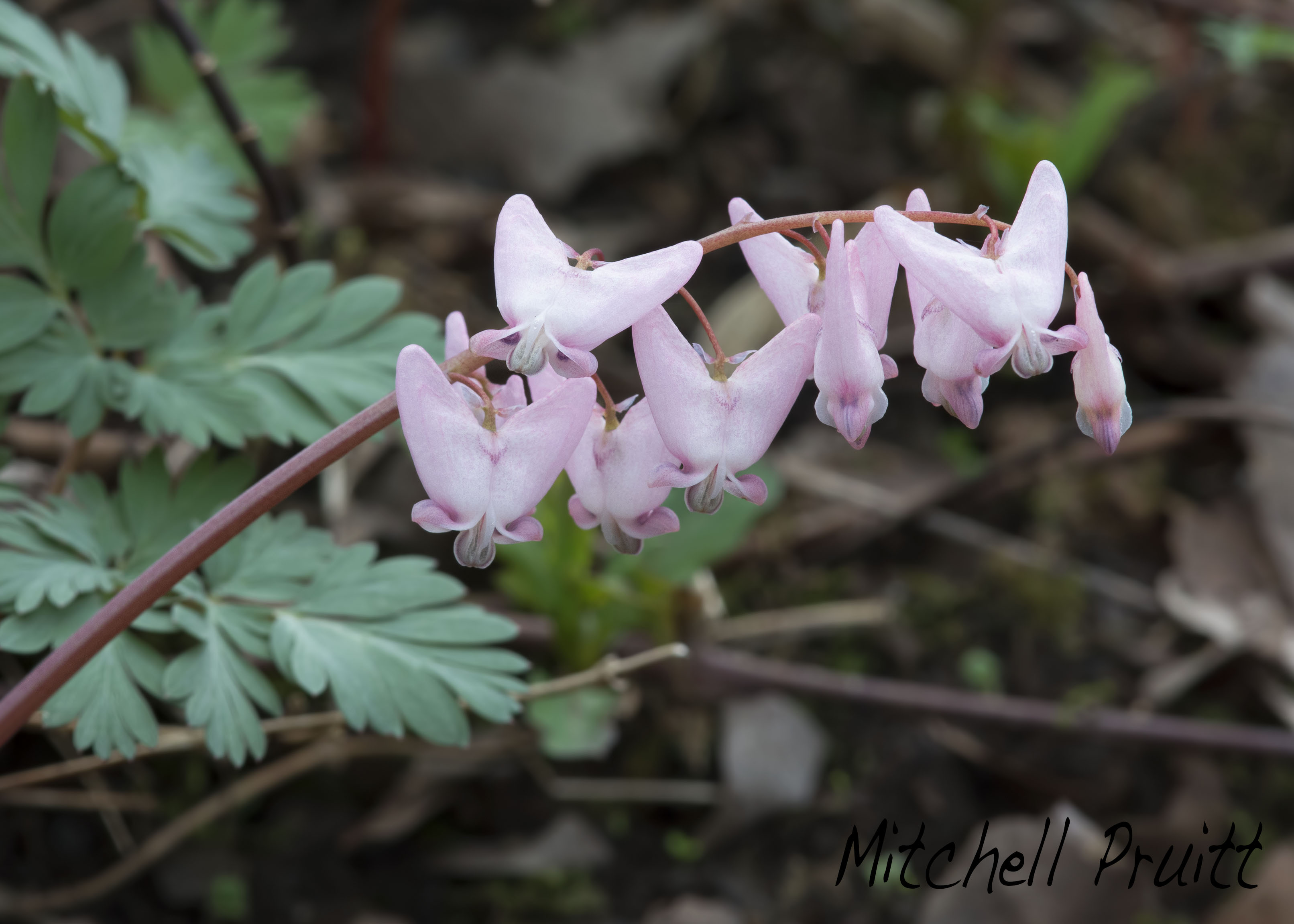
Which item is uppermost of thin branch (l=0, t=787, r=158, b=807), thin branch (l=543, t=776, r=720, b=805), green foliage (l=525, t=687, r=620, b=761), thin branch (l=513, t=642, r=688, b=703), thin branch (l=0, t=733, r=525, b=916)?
thin branch (l=513, t=642, r=688, b=703)

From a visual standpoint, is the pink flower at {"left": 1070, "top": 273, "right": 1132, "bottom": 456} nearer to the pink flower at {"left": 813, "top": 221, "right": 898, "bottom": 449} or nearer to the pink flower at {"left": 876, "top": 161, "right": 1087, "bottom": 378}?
the pink flower at {"left": 876, "top": 161, "right": 1087, "bottom": 378}

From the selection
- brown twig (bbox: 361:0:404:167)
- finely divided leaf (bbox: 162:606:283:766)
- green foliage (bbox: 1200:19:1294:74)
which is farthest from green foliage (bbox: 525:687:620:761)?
green foliage (bbox: 1200:19:1294:74)

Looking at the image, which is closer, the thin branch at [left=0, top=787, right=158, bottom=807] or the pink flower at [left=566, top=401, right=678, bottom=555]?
the pink flower at [left=566, top=401, right=678, bottom=555]

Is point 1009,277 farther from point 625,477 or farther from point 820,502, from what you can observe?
point 820,502

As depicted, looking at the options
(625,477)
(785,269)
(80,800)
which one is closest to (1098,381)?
(785,269)

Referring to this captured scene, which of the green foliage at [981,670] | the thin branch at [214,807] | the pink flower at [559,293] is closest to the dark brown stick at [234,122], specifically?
the thin branch at [214,807]

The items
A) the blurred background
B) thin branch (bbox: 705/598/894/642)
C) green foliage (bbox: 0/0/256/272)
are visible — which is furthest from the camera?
thin branch (bbox: 705/598/894/642)

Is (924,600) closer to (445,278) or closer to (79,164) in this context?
(445,278)

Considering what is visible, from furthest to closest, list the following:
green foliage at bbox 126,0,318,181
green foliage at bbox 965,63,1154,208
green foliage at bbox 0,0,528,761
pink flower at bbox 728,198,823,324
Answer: green foliage at bbox 965,63,1154,208 < green foliage at bbox 126,0,318,181 < green foliage at bbox 0,0,528,761 < pink flower at bbox 728,198,823,324
